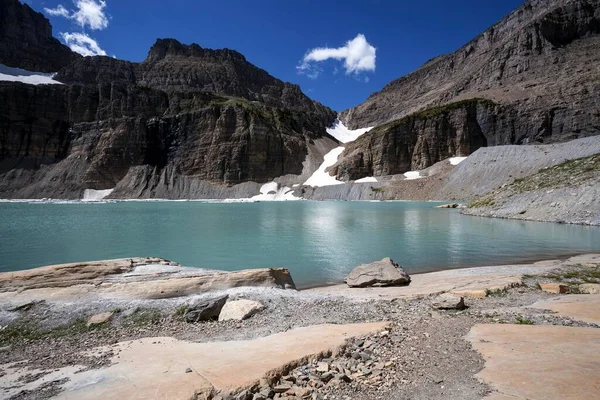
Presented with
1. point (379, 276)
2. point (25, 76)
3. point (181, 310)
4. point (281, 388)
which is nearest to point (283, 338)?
point (281, 388)

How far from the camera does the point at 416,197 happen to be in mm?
92250

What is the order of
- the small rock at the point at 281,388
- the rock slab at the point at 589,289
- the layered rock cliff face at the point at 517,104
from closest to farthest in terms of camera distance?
the small rock at the point at 281,388, the rock slab at the point at 589,289, the layered rock cliff face at the point at 517,104

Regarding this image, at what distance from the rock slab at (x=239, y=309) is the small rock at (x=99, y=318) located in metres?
2.69

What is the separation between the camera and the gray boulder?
7945mm

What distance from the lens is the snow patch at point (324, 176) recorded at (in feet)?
385

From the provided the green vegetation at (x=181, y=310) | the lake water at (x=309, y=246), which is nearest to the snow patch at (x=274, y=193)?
the lake water at (x=309, y=246)

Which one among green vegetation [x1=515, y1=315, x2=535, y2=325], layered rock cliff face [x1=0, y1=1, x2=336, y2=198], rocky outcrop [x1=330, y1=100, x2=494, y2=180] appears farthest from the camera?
layered rock cliff face [x1=0, y1=1, x2=336, y2=198]

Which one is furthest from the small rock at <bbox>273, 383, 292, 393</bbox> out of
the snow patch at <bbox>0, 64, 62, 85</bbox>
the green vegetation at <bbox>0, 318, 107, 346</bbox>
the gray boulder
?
the snow patch at <bbox>0, 64, 62, 85</bbox>

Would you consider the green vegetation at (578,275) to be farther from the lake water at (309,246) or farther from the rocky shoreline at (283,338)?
the lake water at (309,246)

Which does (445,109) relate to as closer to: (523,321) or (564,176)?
(564,176)

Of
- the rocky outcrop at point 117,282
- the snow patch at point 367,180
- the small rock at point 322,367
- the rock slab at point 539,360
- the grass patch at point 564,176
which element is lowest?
the rocky outcrop at point 117,282

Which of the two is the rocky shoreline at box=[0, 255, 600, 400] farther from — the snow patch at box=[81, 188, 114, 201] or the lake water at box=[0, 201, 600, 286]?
the snow patch at box=[81, 188, 114, 201]

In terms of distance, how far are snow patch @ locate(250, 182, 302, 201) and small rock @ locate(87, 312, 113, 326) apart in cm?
10305

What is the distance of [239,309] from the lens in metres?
8.31
